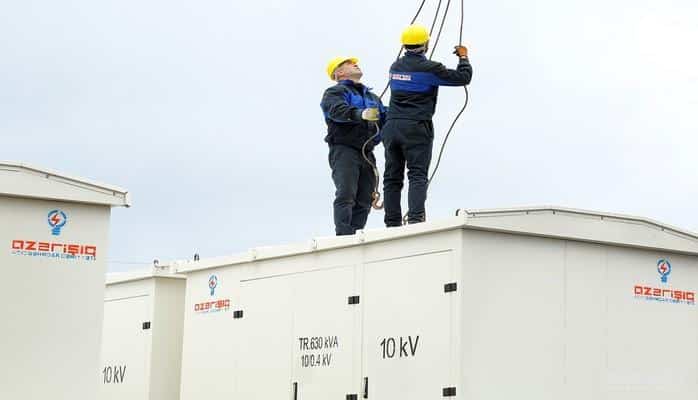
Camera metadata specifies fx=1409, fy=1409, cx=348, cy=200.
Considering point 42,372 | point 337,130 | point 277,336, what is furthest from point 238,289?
point 42,372

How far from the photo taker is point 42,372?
31.3 feet

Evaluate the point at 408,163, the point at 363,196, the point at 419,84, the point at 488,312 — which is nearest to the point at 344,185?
the point at 363,196

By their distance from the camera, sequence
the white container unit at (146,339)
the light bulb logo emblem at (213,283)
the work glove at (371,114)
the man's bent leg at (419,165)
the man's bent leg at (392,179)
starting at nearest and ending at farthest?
the man's bent leg at (419,165) → the man's bent leg at (392,179) → the work glove at (371,114) → the light bulb logo emblem at (213,283) → the white container unit at (146,339)

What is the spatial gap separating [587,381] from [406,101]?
2.67m

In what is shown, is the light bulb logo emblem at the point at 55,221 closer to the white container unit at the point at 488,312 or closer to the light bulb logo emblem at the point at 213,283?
the white container unit at the point at 488,312

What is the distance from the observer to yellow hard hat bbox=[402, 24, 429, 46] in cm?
1114

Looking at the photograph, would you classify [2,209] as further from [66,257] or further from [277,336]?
[277,336]

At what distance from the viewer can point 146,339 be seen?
41.0 feet

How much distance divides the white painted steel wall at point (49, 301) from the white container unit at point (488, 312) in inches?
68.5

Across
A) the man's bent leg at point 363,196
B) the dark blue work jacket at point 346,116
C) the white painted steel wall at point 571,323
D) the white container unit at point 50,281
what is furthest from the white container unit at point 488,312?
the white container unit at point 50,281

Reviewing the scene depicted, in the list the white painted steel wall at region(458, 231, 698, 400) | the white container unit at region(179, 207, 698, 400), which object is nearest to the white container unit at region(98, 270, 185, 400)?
the white container unit at region(179, 207, 698, 400)

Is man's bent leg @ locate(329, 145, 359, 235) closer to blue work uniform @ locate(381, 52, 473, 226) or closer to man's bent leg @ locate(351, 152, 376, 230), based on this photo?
man's bent leg @ locate(351, 152, 376, 230)

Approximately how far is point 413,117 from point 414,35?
0.69 metres

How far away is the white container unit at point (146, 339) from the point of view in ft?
40.9
